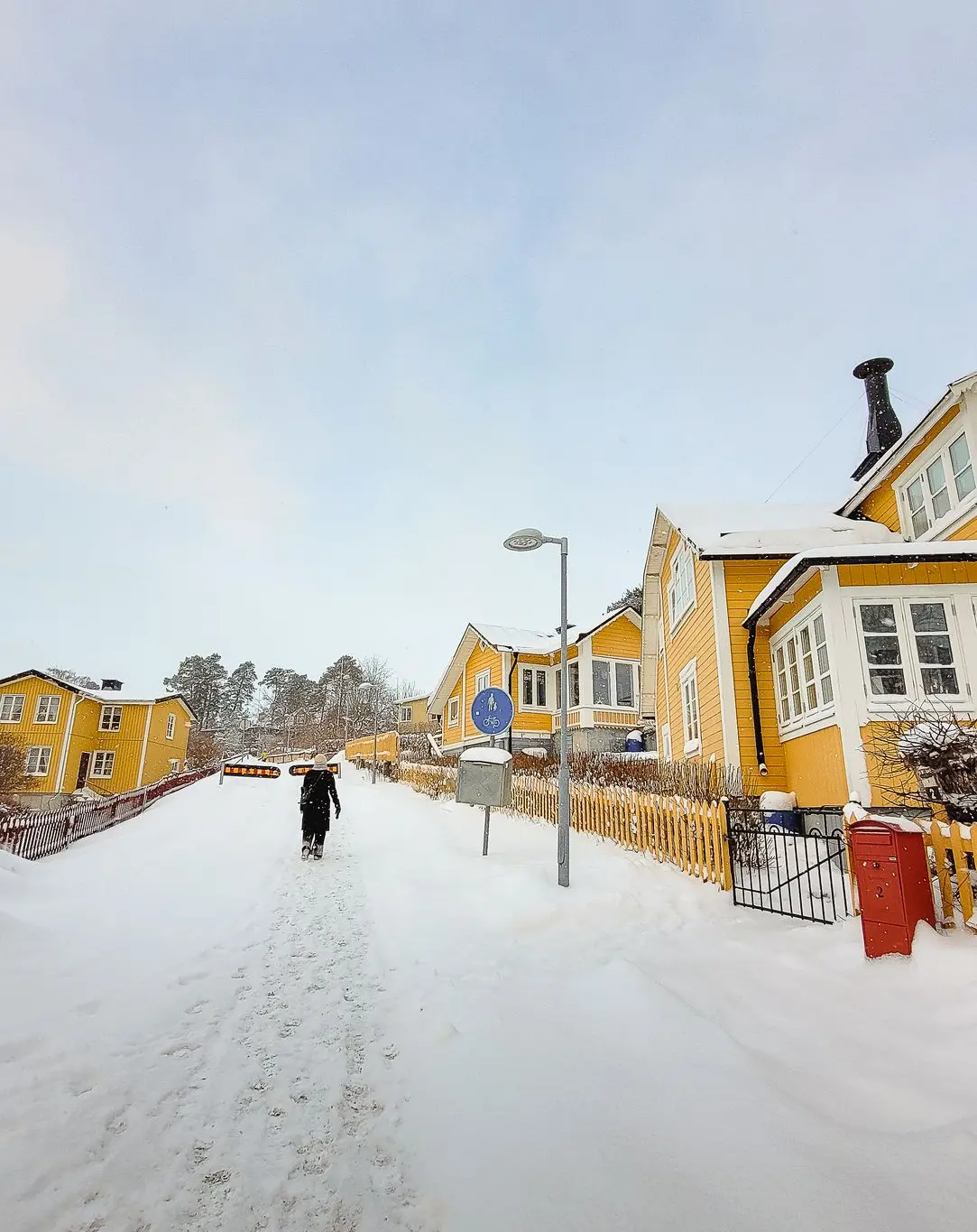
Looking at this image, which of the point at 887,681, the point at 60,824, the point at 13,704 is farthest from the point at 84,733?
the point at 887,681

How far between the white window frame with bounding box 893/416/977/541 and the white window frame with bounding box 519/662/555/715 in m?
17.9

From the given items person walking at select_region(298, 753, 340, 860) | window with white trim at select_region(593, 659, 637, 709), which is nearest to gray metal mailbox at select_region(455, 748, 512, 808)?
person walking at select_region(298, 753, 340, 860)

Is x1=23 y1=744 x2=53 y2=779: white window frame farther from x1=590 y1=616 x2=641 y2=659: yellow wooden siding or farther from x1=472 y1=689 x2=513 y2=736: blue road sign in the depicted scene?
x1=472 y1=689 x2=513 y2=736: blue road sign

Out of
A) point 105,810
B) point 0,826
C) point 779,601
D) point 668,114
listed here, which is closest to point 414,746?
point 105,810

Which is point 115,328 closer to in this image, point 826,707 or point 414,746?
point 826,707

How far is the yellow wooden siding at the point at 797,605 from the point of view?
10.4 meters

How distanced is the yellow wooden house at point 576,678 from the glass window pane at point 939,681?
1740 cm

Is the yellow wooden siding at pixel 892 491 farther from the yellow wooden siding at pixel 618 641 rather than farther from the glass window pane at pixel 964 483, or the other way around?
the yellow wooden siding at pixel 618 641

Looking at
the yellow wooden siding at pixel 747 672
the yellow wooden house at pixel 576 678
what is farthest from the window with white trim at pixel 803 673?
the yellow wooden house at pixel 576 678

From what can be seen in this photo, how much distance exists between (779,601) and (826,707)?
2.42m

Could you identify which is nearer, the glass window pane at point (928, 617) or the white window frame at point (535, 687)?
the glass window pane at point (928, 617)

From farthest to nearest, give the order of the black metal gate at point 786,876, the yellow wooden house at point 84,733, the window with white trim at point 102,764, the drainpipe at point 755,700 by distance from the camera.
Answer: the window with white trim at point 102,764
the yellow wooden house at point 84,733
the drainpipe at point 755,700
the black metal gate at point 786,876

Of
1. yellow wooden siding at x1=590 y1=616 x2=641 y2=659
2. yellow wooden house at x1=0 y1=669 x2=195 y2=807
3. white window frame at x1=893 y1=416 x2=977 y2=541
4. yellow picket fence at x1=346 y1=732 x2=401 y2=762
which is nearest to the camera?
white window frame at x1=893 y1=416 x2=977 y2=541

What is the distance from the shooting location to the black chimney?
16797 millimetres
